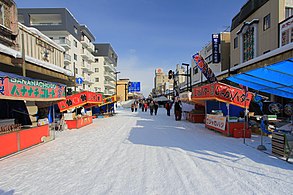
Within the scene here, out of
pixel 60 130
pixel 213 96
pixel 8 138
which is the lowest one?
pixel 60 130

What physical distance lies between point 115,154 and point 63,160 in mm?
1445

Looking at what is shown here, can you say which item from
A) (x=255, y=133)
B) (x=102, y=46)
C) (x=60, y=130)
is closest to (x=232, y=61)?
(x=255, y=133)

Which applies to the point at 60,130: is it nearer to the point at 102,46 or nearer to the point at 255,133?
the point at 255,133

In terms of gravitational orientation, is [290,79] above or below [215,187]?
above

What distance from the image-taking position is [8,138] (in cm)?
529

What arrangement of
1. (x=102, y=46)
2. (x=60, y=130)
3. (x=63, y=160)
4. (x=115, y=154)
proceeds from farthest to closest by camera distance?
1. (x=102, y=46)
2. (x=60, y=130)
3. (x=115, y=154)
4. (x=63, y=160)

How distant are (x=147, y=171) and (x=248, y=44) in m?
20.2

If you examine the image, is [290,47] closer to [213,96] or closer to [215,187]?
[213,96]

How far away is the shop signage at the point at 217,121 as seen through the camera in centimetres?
836

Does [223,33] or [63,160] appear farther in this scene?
[223,33]

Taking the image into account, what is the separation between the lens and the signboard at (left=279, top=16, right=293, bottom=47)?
527 inches

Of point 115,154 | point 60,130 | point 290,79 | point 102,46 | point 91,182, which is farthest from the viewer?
point 102,46

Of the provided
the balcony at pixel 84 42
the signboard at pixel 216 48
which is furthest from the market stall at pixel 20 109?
the balcony at pixel 84 42

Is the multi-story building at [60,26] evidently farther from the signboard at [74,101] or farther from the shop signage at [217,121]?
the shop signage at [217,121]
